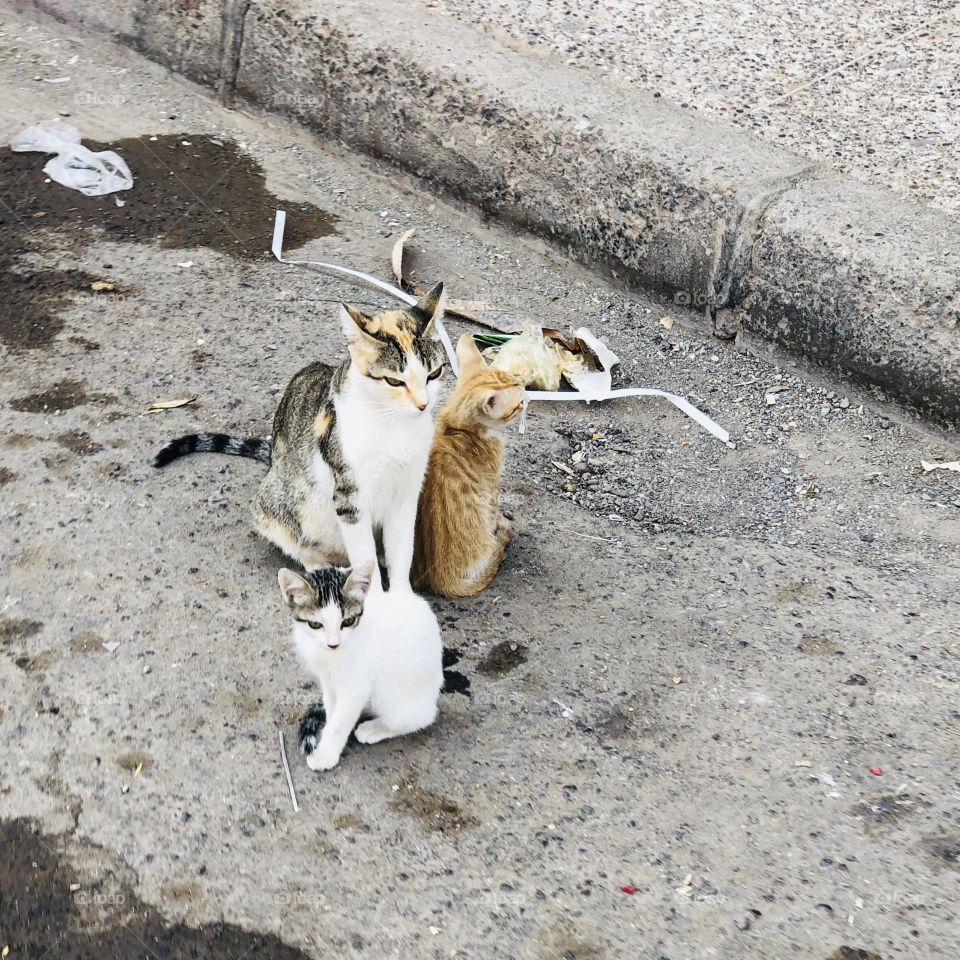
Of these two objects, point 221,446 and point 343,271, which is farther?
point 343,271

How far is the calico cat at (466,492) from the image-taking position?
332cm

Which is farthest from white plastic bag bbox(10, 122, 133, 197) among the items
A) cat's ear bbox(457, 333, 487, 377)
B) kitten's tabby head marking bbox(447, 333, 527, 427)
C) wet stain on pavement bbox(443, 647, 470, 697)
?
wet stain on pavement bbox(443, 647, 470, 697)

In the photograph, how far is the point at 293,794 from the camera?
2686mm

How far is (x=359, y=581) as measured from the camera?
2654mm

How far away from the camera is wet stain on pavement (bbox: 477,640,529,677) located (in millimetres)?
3101

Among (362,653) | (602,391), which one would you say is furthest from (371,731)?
(602,391)

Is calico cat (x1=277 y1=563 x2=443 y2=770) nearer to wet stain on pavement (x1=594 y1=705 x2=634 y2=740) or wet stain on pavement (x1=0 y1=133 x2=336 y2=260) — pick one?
wet stain on pavement (x1=594 y1=705 x2=634 y2=740)

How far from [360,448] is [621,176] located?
2024mm

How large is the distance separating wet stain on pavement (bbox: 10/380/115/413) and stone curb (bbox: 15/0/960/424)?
1925mm

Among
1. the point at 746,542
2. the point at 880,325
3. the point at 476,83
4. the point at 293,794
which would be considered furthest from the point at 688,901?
the point at 476,83

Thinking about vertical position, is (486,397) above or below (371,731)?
above

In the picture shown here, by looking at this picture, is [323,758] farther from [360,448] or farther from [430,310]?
[430,310]

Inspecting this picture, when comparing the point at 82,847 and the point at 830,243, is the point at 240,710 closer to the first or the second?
the point at 82,847

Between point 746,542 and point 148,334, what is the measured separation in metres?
2.37
